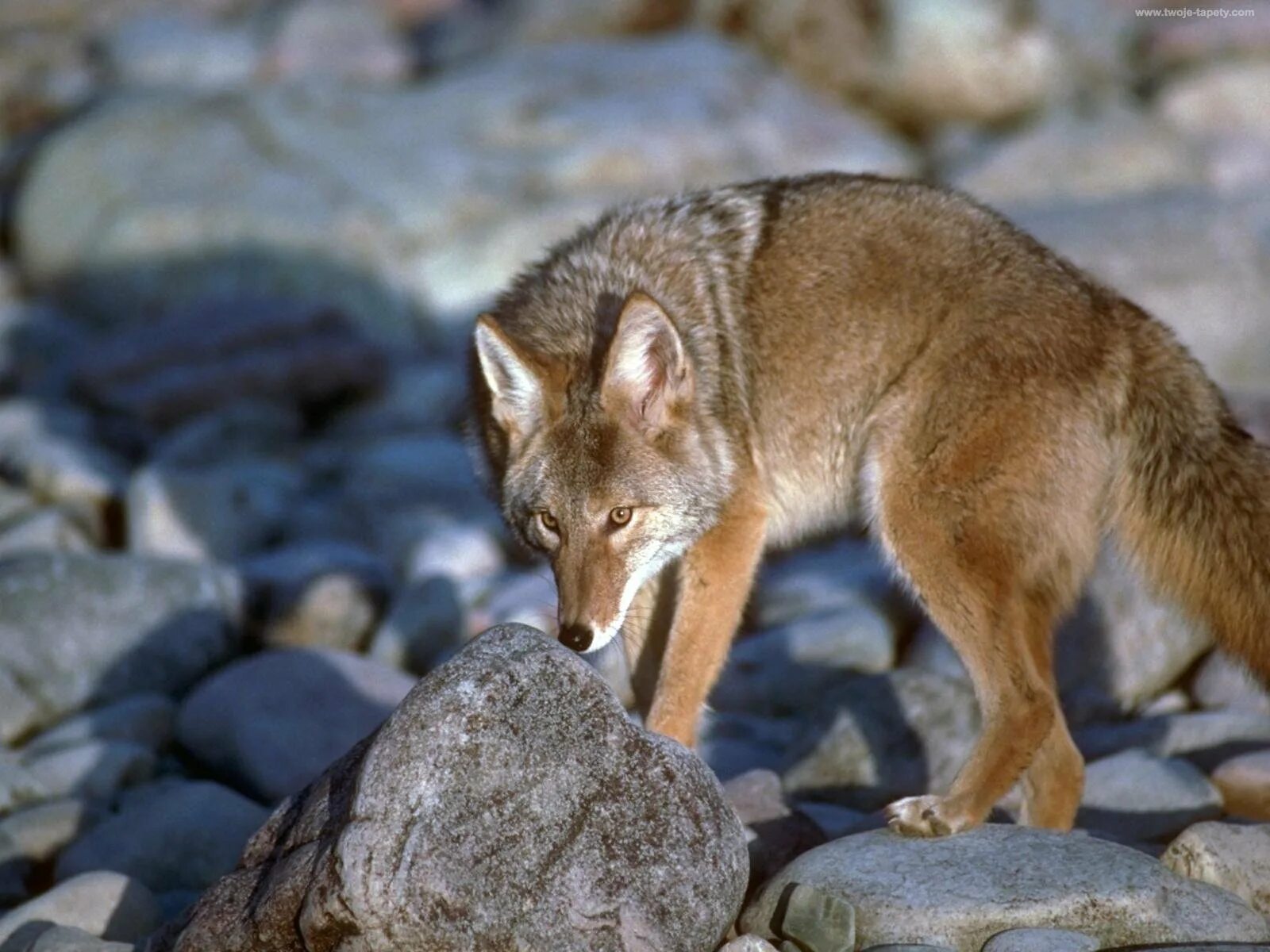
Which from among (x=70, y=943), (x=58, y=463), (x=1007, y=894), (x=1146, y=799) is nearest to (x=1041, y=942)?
(x=1007, y=894)

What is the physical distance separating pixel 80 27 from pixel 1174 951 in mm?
22108

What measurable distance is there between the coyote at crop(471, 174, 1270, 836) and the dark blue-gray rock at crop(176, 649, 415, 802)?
5.56 feet

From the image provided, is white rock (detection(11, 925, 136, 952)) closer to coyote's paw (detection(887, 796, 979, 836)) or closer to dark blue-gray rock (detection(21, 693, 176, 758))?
dark blue-gray rock (detection(21, 693, 176, 758))

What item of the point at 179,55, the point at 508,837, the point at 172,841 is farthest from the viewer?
the point at 179,55

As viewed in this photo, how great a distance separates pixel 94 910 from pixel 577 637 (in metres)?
→ 2.16

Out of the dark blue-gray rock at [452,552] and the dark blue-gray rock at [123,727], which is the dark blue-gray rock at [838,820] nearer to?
the dark blue-gray rock at [123,727]

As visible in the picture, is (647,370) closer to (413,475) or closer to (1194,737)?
(1194,737)

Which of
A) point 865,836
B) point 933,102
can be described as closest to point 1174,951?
point 865,836

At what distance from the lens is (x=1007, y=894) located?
215 inches

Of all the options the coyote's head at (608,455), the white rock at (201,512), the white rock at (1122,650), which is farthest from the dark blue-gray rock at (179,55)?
the coyote's head at (608,455)

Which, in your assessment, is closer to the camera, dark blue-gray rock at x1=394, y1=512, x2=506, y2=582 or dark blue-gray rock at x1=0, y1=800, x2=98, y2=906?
dark blue-gray rock at x1=0, y1=800, x2=98, y2=906

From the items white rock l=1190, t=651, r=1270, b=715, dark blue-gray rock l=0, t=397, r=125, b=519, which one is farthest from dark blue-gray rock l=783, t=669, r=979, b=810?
dark blue-gray rock l=0, t=397, r=125, b=519

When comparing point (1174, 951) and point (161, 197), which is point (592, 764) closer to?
point (1174, 951)

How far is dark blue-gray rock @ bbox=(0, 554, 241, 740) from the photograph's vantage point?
9164 millimetres
